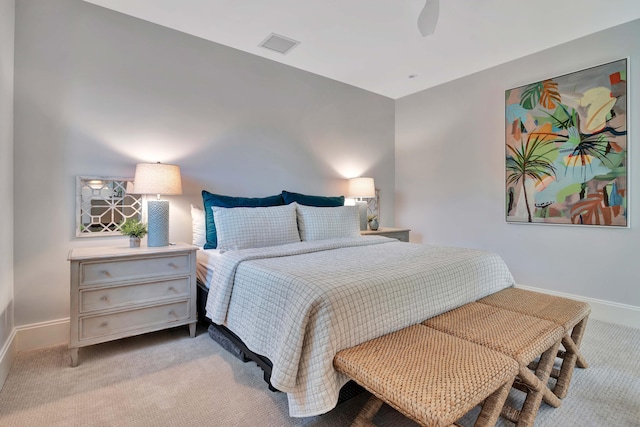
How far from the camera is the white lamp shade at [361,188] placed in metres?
3.96

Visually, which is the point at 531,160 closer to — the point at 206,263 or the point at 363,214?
the point at 363,214

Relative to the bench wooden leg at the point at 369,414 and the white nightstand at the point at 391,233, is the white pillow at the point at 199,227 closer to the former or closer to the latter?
the white nightstand at the point at 391,233

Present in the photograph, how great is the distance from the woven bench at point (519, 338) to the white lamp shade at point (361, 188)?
227cm

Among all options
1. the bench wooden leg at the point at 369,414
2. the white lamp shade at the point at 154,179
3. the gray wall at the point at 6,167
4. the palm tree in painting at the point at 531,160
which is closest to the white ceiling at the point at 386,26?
the gray wall at the point at 6,167

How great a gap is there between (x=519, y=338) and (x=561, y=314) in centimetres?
52

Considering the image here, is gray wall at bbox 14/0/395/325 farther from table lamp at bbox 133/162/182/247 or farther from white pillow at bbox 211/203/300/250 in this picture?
white pillow at bbox 211/203/300/250

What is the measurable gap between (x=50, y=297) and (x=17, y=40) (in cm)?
186

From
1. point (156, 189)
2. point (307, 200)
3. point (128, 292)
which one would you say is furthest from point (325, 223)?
point (128, 292)

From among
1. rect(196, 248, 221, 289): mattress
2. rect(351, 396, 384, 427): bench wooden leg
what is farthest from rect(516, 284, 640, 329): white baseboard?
rect(196, 248, 221, 289): mattress

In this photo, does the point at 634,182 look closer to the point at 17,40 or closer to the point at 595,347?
the point at 595,347

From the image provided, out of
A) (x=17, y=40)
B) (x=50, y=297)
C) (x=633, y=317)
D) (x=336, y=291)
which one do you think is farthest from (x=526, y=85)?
(x=50, y=297)

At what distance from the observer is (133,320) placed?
2193 millimetres

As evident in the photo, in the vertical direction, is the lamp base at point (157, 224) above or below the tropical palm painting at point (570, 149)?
below

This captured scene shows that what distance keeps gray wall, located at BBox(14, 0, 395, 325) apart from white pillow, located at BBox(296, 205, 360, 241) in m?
0.70
